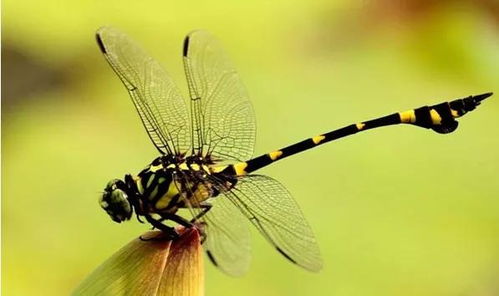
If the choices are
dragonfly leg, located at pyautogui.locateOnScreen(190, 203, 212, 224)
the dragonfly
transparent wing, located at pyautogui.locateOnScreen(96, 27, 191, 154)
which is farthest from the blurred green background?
dragonfly leg, located at pyautogui.locateOnScreen(190, 203, 212, 224)

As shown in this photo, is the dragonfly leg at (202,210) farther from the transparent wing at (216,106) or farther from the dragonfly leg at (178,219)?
the transparent wing at (216,106)

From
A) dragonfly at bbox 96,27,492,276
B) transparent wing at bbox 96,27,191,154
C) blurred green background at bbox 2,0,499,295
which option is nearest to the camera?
dragonfly at bbox 96,27,492,276

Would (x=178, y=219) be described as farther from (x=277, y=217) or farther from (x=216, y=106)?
(x=216, y=106)

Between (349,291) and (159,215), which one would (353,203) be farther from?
(159,215)

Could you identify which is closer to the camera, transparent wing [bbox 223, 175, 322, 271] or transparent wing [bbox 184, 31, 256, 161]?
transparent wing [bbox 223, 175, 322, 271]

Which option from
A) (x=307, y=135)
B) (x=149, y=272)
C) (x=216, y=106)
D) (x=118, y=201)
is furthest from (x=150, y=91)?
(x=307, y=135)

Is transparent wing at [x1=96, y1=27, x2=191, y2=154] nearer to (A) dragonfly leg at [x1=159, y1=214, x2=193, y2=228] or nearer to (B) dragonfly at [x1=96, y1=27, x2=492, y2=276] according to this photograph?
(B) dragonfly at [x1=96, y1=27, x2=492, y2=276]

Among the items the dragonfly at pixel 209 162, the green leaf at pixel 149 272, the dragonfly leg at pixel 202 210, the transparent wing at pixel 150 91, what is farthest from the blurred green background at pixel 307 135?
the green leaf at pixel 149 272

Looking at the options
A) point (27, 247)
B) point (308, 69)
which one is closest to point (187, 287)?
point (27, 247)
